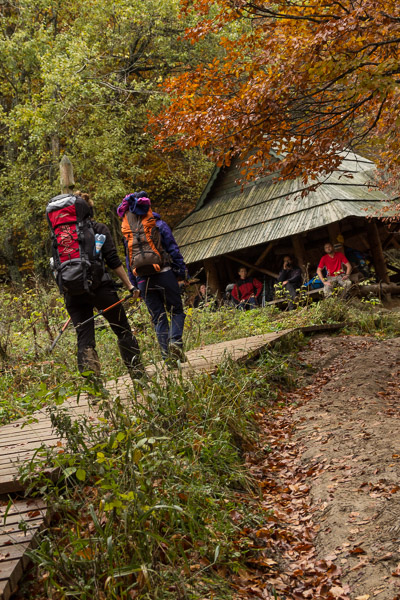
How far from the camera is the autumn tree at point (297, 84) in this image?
483 centimetres

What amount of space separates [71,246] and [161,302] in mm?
1395

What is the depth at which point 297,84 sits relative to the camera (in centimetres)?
553

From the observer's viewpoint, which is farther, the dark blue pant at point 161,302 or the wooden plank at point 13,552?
the dark blue pant at point 161,302

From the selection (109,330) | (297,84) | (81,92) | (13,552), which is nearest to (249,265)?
(81,92)

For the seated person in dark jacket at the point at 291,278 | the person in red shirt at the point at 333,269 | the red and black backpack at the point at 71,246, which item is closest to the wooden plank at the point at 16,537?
the red and black backpack at the point at 71,246

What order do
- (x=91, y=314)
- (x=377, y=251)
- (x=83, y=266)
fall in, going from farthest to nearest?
(x=377, y=251) < (x=91, y=314) < (x=83, y=266)

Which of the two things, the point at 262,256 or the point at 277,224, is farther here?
→ the point at 262,256

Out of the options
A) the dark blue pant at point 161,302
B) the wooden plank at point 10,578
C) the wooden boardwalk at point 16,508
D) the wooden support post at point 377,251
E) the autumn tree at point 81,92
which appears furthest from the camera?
the autumn tree at point 81,92

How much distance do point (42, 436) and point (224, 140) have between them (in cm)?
348

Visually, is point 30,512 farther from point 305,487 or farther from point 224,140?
point 224,140

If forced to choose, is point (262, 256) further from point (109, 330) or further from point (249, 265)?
point (109, 330)

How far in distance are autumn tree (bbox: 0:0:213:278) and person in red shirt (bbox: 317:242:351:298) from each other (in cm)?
665

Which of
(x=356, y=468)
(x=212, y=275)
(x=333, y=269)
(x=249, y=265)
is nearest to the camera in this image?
(x=356, y=468)

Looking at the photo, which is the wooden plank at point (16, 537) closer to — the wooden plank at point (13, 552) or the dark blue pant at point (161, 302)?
the wooden plank at point (13, 552)
